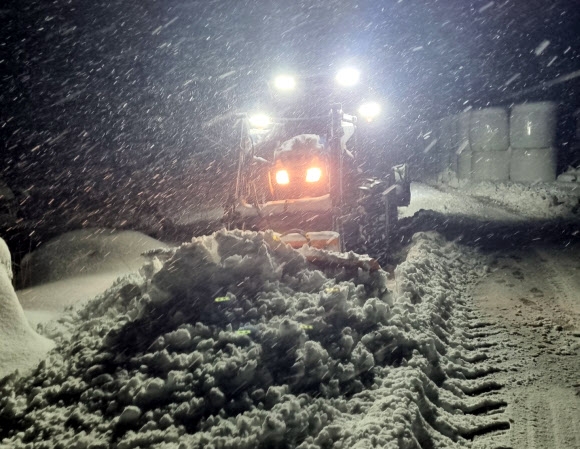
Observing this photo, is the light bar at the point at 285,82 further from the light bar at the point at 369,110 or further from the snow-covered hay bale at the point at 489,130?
the snow-covered hay bale at the point at 489,130

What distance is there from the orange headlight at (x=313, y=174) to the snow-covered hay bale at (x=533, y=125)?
11.8m

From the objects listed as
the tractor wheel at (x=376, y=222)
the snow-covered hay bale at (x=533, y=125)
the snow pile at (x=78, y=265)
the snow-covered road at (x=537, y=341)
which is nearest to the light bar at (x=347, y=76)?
the tractor wheel at (x=376, y=222)

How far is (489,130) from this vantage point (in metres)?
15.9

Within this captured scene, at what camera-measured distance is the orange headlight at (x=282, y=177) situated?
22.2 feet

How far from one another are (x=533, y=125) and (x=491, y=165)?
2.03 m

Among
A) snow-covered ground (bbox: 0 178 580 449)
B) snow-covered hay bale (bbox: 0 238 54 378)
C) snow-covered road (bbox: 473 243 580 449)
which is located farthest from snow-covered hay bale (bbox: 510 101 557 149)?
snow-covered hay bale (bbox: 0 238 54 378)

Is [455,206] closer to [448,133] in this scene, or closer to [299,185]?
[448,133]

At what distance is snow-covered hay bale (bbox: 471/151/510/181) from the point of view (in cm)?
1573

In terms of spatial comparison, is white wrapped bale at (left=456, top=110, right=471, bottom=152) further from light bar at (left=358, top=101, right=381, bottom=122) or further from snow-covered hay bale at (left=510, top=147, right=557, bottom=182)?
light bar at (left=358, top=101, right=381, bottom=122)

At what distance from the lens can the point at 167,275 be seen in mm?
3889

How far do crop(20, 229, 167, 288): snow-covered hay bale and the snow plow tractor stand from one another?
3019mm

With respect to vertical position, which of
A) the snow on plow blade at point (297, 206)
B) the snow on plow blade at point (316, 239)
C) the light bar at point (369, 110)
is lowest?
the snow on plow blade at point (316, 239)

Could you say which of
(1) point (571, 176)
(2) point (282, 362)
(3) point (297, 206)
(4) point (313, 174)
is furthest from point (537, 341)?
(1) point (571, 176)

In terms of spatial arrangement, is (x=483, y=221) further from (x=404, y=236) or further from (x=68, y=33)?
(x=68, y=33)
